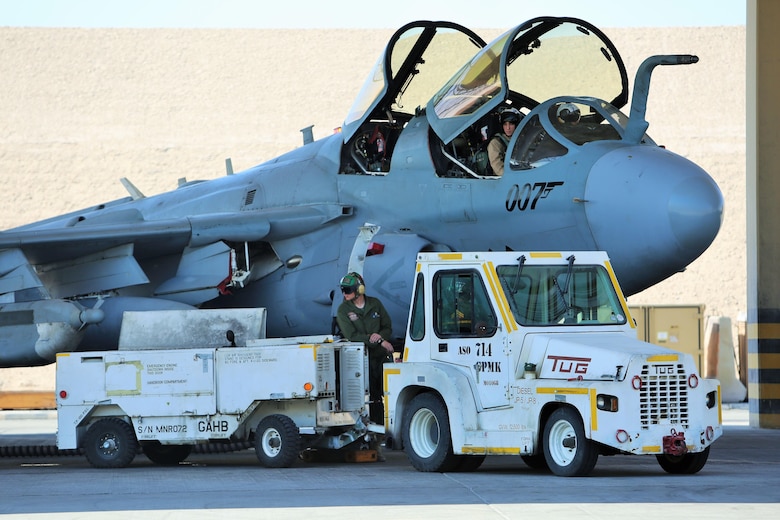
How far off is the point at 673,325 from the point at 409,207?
2263cm

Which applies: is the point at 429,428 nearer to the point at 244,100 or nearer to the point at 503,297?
the point at 503,297

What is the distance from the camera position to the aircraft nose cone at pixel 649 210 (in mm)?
11977

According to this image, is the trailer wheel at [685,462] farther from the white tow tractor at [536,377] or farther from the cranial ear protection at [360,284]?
the cranial ear protection at [360,284]

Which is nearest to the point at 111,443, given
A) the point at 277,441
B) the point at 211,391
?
the point at 211,391

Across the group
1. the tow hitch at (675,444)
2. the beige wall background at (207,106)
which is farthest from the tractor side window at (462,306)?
the beige wall background at (207,106)

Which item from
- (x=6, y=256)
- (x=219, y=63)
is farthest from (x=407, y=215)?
(x=219, y=63)

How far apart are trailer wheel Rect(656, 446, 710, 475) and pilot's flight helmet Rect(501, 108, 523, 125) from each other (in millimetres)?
4287

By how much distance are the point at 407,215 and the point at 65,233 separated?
12.7 feet

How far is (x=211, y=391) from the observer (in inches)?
493

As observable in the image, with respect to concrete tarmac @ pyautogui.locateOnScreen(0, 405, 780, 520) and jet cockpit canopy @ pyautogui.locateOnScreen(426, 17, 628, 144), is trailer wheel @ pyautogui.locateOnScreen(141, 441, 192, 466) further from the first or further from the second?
jet cockpit canopy @ pyautogui.locateOnScreen(426, 17, 628, 144)

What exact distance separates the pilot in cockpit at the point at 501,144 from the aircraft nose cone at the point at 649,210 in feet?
4.23

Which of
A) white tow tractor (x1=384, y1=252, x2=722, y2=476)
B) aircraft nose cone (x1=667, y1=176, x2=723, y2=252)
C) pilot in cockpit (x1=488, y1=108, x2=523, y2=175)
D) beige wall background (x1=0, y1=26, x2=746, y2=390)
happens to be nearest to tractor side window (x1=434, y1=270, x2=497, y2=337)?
white tow tractor (x1=384, y1=252, x2=722, y2=476)

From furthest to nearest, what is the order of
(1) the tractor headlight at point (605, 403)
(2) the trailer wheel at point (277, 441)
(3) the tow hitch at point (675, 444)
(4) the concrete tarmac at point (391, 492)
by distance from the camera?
1. (2) the trailer wheel at point (277, 441)
2. (3) the tow hitch at point (675, 444)
3. (1) the tractor headlight at point (605, 403)
4. (4) the concrete tarmac at point (391, 492)

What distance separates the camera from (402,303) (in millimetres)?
13922
